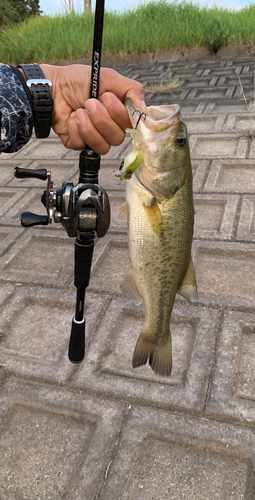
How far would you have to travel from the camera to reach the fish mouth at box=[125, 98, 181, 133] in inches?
62.6

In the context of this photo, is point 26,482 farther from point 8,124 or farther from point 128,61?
point 128,61

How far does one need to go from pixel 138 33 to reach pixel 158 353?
1181 cm

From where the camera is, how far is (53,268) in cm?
376

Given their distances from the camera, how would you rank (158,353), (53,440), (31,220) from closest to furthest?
(31,220), (158,353), (53,440)

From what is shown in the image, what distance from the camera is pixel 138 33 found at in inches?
463

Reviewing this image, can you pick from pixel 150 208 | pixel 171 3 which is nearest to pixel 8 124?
pixel 150 208

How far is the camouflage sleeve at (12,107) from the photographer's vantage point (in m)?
2.14

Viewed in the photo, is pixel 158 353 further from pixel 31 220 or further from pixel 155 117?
pixel 155 117

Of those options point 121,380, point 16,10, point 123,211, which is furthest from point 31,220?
point 16,10

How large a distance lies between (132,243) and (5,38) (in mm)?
14383

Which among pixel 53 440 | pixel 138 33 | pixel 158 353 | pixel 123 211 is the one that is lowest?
pixel 53 440

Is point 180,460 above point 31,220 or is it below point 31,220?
below

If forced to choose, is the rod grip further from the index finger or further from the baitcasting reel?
the index finger

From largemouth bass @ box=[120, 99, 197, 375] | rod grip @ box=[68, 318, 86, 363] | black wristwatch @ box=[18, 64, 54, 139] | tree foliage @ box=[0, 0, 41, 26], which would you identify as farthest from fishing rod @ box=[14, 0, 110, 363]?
tree foliage @ box=[0, 0, 41, 26]
